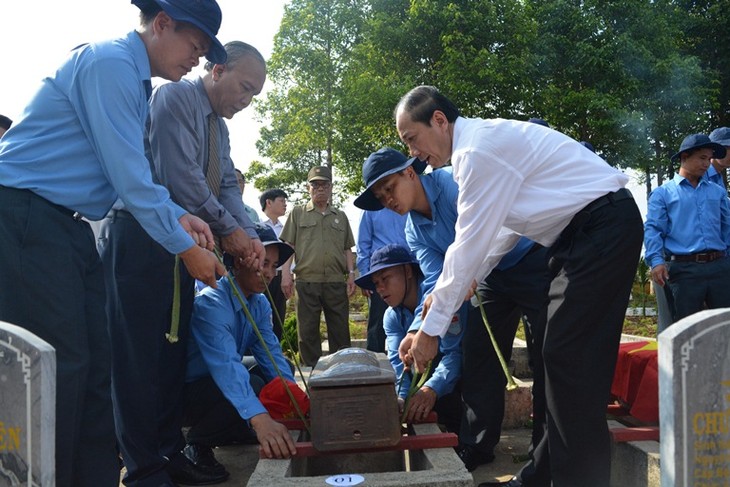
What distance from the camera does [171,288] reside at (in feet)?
10.2

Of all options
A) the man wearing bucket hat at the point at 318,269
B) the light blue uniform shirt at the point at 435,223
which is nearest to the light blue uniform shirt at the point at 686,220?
the light blue uniform shirt at the point at 435,223

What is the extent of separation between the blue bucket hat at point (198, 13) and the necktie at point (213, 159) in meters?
0.90

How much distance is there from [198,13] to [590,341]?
193 cm

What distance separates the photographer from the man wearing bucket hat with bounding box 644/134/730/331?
529 centimetres

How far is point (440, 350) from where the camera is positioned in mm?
3844

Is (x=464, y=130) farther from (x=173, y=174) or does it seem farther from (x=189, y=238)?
(x=173, y=174)

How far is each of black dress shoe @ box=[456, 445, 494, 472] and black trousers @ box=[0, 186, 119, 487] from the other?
1.90m

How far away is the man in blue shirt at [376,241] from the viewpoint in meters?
5.79

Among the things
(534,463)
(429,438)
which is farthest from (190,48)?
(534,463)

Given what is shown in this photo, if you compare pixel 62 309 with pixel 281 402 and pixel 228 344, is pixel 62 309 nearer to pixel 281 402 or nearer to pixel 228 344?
pixel 228 344

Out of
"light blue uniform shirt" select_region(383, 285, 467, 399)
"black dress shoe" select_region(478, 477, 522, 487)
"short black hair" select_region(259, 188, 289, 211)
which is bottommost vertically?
"black dress shoe" select_region(478, 477, 522, 487)

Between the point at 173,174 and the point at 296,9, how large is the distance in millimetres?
21911

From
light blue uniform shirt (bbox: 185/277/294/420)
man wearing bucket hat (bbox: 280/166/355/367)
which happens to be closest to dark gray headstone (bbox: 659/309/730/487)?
light blue uniform shirt (bbox: 185/277/294/420)

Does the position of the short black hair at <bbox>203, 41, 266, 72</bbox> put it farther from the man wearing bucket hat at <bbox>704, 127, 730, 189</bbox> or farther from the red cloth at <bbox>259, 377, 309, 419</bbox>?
the man wearing bucket hat at <bbox>704, 127, 730, 189</bbox>
